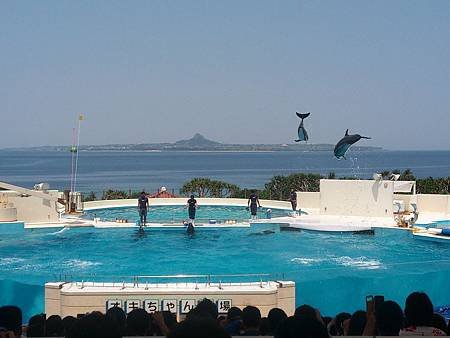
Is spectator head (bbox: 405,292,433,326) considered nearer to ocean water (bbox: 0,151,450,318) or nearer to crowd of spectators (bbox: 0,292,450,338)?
crowd of spectators (bbox: 0,292,450,338)

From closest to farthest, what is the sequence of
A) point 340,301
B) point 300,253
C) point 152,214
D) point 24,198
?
point 340,301, point 300,253, point 24,198, point 152,214

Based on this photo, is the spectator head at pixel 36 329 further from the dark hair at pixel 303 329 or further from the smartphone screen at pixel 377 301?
the dark hair at pixel 303 329

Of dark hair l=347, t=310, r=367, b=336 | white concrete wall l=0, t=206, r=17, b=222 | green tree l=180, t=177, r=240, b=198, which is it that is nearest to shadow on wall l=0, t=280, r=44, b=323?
dark hair l=347, t=310, r=367, b=336

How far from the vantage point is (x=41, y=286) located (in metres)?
8.48

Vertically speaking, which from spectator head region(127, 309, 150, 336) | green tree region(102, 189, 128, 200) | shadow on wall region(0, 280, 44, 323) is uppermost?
green tree region(102, 189, 128, 200)

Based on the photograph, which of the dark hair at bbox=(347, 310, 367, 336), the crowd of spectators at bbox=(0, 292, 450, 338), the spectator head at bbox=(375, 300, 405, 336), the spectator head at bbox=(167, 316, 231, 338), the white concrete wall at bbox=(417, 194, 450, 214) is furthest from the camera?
the white concrete wall at bbox=(417, 194, 450, 214)

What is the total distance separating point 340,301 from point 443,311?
149cm

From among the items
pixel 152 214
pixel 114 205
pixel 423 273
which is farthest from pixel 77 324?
pixel 114 205

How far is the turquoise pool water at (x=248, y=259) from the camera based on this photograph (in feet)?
27.3

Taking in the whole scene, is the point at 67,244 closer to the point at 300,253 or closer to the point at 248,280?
the point at 300,253

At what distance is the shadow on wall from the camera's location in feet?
26.8

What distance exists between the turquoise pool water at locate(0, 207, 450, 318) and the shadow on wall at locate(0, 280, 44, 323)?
0.01m

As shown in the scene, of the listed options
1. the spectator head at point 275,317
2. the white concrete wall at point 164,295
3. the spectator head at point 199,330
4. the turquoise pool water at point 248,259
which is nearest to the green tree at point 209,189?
the turquoise pool water at point 248,259

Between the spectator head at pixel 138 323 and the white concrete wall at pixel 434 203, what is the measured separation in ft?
51.1
